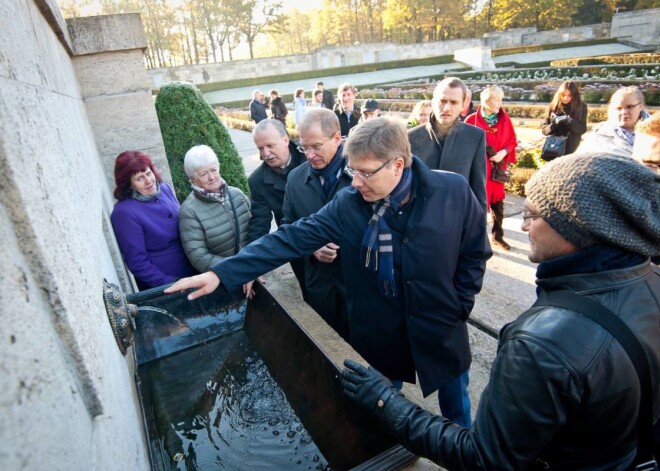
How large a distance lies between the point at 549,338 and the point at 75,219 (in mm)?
1463

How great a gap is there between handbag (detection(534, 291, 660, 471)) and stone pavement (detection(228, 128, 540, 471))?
30.5 inches

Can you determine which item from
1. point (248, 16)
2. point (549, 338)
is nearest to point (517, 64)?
point (248, 16)

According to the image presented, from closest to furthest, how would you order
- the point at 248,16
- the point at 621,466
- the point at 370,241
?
the point at 621,466 < the point at 370,241 < the point at 248,16

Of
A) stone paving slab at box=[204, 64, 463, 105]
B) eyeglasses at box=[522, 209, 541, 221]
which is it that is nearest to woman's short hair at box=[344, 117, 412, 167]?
eyeglasses at box=[522, 209, 541, 221]

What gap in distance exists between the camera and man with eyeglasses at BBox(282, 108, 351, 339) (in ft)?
8.39

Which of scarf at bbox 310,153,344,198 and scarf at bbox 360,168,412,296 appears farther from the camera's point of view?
scarf at bbox 310,153,344,198

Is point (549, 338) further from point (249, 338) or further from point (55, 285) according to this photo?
point (249, 338)

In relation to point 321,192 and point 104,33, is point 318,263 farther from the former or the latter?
point 104,33

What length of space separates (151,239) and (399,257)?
1827 mm

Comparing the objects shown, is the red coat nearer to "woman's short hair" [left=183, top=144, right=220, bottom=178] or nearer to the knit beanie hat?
"woman's short hair" [left=183, top=144, right=220, bottom=178]

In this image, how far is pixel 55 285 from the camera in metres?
0.85

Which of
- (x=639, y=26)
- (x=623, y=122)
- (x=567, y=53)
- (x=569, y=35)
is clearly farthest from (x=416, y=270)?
(x=569, y=35)

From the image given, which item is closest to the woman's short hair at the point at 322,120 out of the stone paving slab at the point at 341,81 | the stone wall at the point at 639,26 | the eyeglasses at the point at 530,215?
the eyeglasses at the point at 530,215

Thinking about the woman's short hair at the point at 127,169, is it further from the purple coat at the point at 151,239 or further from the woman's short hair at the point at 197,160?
the woman's short hair at the point at 197,160
